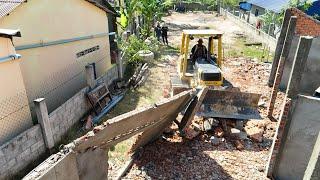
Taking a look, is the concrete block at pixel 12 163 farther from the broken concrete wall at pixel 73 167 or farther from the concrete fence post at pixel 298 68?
the concrete fence post at pixel 298 68

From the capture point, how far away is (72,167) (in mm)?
4090

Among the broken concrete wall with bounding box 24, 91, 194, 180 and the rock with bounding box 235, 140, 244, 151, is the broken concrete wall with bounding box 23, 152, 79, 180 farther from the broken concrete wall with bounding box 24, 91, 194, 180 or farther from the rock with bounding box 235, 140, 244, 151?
the rock with bounding box 235, 140, 244, 151

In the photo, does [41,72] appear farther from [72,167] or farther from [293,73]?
[293,73]

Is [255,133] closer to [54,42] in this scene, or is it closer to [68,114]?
[68,114]

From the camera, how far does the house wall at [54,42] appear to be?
23.7 ft

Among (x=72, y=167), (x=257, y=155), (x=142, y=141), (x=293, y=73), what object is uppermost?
(x=293, y=73)

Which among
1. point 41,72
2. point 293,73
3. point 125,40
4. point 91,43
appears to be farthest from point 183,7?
point 293,73

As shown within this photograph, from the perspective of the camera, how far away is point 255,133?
7328 mm

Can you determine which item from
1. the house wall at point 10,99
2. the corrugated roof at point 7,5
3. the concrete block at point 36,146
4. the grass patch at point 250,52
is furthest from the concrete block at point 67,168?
the grass patch at point 250,52

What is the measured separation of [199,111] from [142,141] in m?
1.82

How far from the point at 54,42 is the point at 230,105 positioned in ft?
17.8

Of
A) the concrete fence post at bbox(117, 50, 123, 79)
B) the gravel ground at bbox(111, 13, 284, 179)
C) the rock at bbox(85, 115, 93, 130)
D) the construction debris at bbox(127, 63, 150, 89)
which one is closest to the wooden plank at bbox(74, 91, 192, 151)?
the gravel ground at bbox(111, 13, 284, 179)

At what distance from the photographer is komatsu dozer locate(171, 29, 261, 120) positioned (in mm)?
7160

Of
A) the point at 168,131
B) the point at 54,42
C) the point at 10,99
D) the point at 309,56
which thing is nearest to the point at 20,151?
the point at 10,99
